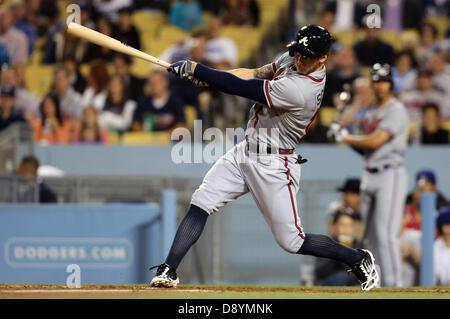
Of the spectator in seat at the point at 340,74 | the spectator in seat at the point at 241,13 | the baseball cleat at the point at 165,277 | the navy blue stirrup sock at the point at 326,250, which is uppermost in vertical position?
the spectator in seat at the point at 241,13

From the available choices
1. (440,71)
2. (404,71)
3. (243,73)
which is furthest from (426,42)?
(243,73)

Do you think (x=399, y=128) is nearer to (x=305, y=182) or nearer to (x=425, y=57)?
(x=305, y=182)

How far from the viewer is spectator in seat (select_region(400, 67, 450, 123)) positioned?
11037 millimetres

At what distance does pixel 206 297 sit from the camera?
538cm

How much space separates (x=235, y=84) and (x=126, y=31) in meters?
7.51

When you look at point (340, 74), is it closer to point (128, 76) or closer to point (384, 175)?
point (128, 76)

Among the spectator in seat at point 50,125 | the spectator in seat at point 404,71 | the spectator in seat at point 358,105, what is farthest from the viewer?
the spectator in seat at point 404,71

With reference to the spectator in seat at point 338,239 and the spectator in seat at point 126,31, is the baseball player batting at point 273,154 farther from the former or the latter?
the spectator in seat at point 126,31

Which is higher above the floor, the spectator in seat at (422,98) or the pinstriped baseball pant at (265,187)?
the spectator in seat at (422,98)

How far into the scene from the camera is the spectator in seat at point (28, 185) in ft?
29.5

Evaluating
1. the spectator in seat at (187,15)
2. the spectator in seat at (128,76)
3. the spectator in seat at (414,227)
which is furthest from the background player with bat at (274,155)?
the spectator in seat at (187,15)

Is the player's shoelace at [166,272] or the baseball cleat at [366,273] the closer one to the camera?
the player's shoelace at [166,272]

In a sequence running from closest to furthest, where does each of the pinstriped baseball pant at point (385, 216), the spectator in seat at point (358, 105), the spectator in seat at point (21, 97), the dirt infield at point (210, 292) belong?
the dirt infield at point (210, 292) → the pinstriped baseball pant at point (385, 216) → the spectator in seat at point (358, 105) → the spectator in seat at point (21, 97)
